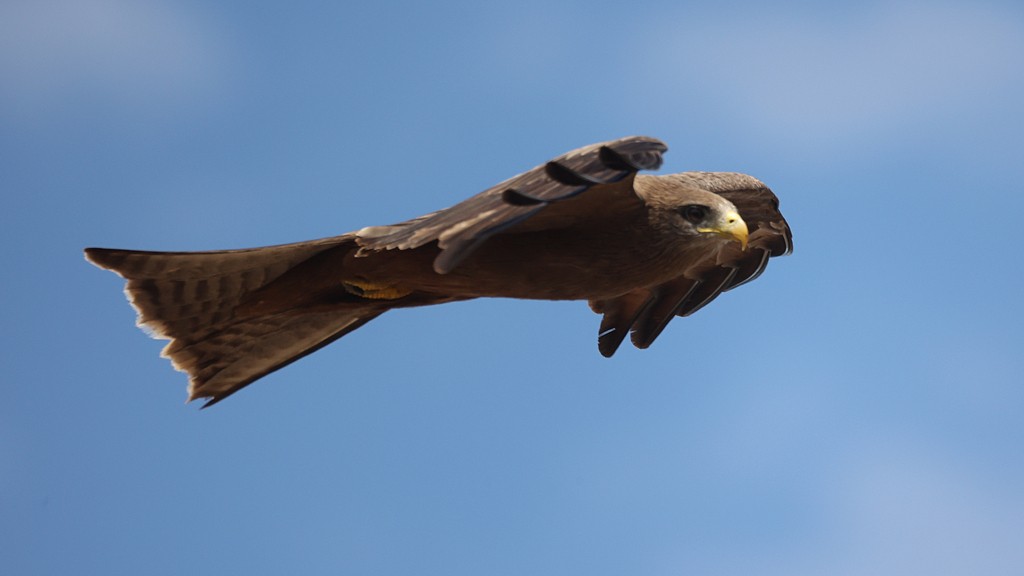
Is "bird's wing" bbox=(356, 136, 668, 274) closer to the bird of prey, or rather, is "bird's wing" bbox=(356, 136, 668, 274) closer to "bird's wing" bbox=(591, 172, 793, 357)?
the bird of prey

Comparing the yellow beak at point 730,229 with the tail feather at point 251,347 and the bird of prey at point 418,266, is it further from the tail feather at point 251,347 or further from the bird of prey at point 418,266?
the tail feather at point 251,347

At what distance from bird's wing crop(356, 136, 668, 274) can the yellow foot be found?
1.50 ft

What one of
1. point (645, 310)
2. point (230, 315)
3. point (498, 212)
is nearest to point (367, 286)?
point (230, 315)

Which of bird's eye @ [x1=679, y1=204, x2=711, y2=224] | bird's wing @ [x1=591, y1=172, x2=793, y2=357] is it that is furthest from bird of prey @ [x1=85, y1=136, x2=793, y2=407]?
bird's wing @ [x1=591, y1=172, x2=793, y2=357]

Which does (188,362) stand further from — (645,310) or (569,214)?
(645,310)

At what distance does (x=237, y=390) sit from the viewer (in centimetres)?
761

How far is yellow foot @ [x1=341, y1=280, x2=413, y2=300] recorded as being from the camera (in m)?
7.11

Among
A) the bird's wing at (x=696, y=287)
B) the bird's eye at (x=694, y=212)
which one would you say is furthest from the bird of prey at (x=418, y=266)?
the bird's wing at (x=696, y=287)

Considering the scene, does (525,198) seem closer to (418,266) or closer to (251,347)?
(418,266)

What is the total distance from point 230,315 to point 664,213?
103 inches

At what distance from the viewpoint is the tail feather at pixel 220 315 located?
6.86 meters

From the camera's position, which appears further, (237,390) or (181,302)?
(237,390)

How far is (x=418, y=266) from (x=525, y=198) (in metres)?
1.34

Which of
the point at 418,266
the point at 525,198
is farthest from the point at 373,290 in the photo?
the point at 525,198
